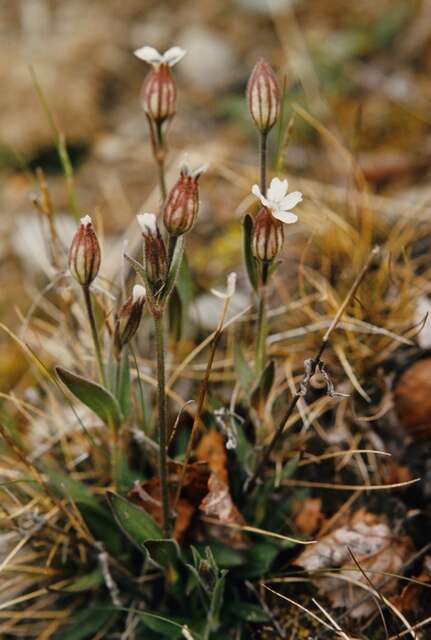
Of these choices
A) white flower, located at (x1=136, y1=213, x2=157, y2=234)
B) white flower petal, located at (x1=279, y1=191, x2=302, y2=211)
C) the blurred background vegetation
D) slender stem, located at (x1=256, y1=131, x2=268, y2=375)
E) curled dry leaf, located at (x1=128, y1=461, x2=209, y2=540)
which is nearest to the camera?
white flower, located at (x1=136, y1=213, x2=157, y2=234)

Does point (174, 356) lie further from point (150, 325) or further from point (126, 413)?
point (126, 413)

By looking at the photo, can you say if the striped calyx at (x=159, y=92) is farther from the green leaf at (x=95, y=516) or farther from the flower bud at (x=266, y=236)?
the green leaf at (x=95, y=516)

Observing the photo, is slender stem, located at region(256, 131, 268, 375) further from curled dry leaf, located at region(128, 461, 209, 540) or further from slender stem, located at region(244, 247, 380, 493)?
curled dry leaf, located at region(128, 461, 209, 540)

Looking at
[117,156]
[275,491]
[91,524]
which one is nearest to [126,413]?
[91,524]

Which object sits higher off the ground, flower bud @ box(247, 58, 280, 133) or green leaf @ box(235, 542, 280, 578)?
flower bud @ box(247, 58, 280, 133)

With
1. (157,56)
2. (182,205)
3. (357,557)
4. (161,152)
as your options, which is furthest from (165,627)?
(157,56)

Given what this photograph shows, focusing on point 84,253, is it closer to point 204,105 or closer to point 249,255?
point 249,255

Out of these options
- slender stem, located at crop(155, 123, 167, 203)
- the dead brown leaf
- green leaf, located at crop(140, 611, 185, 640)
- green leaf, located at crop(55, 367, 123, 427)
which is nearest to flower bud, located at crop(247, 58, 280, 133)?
slender stem, located at crop(155, 123, 167, 203)
